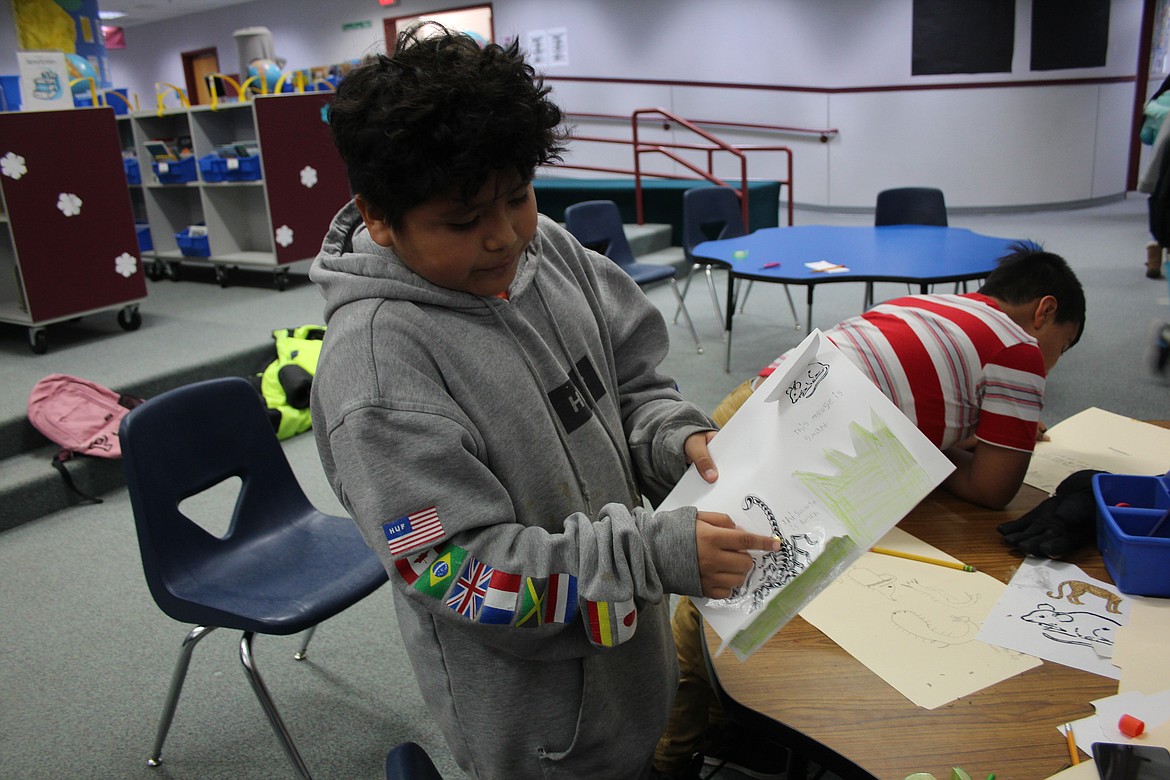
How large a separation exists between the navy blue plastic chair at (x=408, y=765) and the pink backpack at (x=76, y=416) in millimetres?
3033

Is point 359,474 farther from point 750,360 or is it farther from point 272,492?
point 750,360

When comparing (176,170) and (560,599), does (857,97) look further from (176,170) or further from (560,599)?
(560,599)

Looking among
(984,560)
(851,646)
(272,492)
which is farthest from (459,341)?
(272,492)

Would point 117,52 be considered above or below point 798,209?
above

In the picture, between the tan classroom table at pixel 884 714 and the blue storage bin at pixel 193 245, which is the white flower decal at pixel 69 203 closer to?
the blue storage bin at pixel 193 245

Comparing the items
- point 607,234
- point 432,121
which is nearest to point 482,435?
point 432,121

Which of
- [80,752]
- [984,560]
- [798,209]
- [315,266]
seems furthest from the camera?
Result: [798,209]

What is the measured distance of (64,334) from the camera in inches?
187

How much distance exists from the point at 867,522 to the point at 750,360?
3.83 metres

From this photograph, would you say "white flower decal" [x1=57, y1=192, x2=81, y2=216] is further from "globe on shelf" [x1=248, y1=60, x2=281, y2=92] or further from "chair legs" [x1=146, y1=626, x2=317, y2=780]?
"chair legs" [x1=146, y1=626, x2=317, y2=780]

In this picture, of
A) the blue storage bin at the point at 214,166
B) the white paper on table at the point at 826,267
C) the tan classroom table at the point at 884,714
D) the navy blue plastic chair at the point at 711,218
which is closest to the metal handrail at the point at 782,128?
the navy blue plastic chair at the point at 711,218

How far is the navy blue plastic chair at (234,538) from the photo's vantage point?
1.70 meters

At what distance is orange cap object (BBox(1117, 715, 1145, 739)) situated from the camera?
0.88 meters

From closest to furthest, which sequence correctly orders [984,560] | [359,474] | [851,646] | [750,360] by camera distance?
[359,474], [851,646], [984,560], [750,360]
